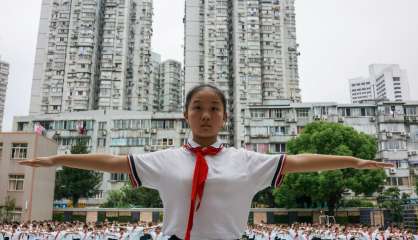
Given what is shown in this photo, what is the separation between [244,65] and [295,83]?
9363mm

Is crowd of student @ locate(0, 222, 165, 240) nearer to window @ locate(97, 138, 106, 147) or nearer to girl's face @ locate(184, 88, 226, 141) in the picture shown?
girl's face @ locate(184, 88, 226, 141)

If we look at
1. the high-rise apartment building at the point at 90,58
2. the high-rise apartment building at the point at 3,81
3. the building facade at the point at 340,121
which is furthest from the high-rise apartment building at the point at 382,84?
the high-rise apartment building at the point at 3,81

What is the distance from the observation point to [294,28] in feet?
202

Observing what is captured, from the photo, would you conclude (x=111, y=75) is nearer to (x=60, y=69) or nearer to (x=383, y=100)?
(x=60, y=69)

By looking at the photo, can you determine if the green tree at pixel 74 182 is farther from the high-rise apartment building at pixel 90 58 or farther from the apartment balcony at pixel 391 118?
the apartment balcony at pixel 391 118

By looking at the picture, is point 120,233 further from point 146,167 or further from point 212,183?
point 212,183

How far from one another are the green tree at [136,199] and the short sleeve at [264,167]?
41.1 metres

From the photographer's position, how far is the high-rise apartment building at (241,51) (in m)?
55.0

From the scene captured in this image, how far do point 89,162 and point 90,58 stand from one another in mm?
59574

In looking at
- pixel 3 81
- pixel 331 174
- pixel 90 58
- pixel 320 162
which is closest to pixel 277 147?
pixel 331 174

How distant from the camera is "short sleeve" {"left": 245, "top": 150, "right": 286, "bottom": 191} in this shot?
2135 mm

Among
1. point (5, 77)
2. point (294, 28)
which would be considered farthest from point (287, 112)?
point (5, 77)

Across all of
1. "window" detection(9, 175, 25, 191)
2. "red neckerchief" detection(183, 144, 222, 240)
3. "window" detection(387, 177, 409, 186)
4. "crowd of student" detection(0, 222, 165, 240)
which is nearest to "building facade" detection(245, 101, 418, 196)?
"window" detection(387, 177, 409, 186)

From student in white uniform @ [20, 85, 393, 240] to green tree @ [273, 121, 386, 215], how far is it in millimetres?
30526
